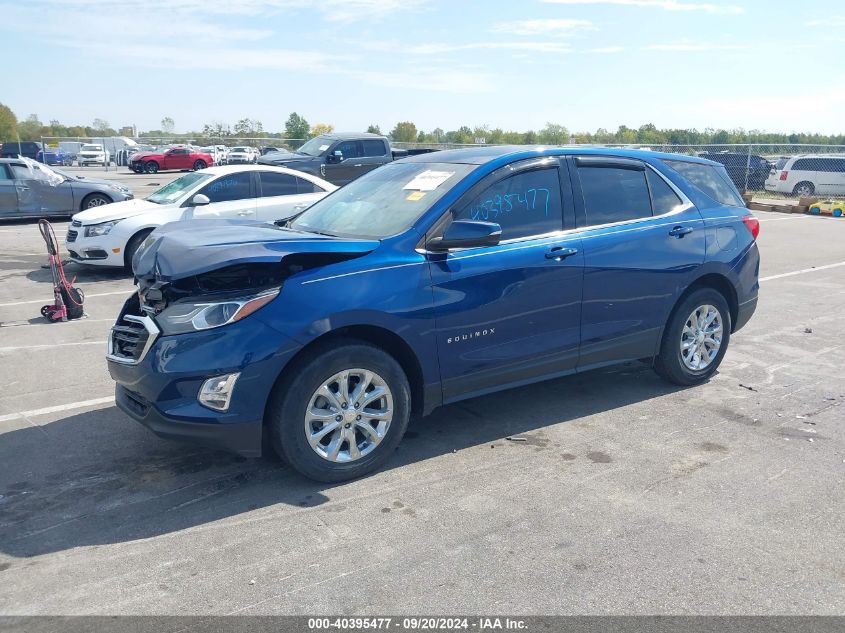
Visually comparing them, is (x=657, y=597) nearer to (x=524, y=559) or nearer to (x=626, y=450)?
(x=524, y=559)

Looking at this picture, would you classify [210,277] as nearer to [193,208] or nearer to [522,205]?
[522,205]

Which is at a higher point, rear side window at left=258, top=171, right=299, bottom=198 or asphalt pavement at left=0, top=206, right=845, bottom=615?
rear side window at left=258, top=171, right=299, bottom=198

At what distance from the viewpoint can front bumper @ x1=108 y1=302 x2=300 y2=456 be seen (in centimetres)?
409

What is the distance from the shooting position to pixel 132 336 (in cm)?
447

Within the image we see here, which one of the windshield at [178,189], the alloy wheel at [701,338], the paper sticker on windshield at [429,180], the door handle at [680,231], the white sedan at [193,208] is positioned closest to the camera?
the paper sticker on windshield at [429,180]

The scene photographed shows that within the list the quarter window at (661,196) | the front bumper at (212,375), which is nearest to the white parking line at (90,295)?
the front bumper at (212,375)

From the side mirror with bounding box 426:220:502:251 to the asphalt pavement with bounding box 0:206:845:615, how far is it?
52.9 inches

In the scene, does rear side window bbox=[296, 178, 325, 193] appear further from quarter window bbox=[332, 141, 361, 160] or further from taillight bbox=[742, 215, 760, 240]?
quarter window bbox=[332, 141, 361, 160]

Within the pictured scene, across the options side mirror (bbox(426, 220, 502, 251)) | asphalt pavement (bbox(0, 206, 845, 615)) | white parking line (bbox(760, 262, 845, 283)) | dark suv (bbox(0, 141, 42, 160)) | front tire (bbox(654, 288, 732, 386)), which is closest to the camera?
asphalt pavement (bbox(0, 206, 845, 615))

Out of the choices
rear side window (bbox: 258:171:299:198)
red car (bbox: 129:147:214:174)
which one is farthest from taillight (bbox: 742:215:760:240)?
red car (bbox: 129:147:214:174)

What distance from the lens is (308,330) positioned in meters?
4.21

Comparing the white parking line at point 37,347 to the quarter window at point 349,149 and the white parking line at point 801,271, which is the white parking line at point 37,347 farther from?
the quarter window at point 349,149

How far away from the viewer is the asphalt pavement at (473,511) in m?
3.37

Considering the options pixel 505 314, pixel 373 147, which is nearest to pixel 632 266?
pixel 505 314
